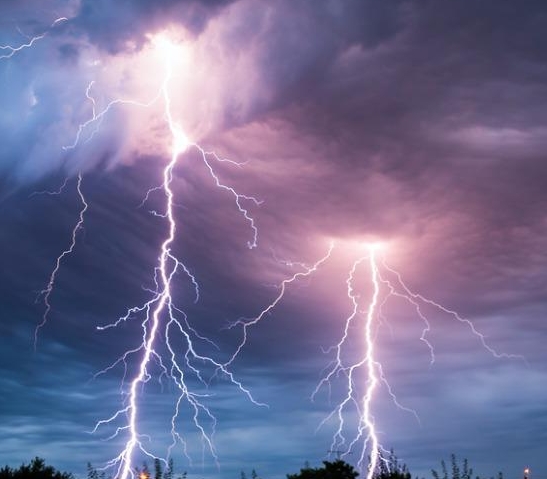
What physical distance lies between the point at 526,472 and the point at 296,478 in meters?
9.18

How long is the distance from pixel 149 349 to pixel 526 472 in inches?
638

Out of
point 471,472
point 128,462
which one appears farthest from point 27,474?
point 471,472

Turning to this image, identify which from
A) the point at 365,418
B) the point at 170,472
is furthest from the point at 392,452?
the point at 170,472

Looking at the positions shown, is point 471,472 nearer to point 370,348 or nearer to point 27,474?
point 370,348

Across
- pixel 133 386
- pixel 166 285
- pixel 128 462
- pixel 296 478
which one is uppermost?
pixel 166 285

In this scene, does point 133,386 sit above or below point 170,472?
above

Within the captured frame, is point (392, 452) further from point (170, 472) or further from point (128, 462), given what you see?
point (128, 462)

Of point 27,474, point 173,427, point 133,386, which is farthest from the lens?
point 133,386

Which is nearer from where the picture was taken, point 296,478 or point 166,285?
point 296,478

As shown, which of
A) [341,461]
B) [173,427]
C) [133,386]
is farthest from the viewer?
[133,386]

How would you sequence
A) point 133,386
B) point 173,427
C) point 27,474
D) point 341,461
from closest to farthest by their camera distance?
1. point 341,461
2. point 27,474
3. point 173,427
4. point 133,386

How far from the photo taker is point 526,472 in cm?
2809

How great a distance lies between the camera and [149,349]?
3381 centimetres

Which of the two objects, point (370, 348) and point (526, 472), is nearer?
point (526, 472)
